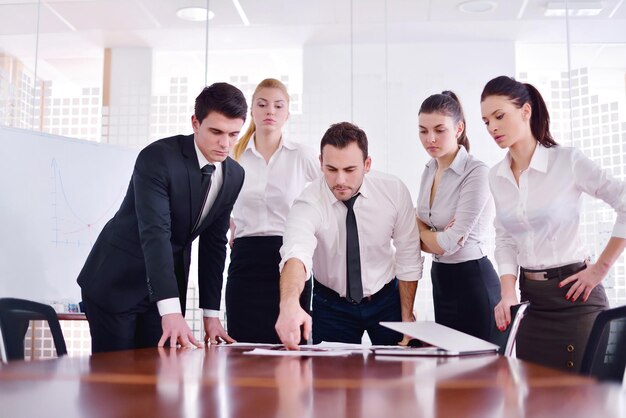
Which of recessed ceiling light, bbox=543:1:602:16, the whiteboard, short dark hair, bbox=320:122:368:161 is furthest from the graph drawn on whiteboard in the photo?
recessed ceiling light, bbox=543:1:602:16

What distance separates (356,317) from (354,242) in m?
0.27

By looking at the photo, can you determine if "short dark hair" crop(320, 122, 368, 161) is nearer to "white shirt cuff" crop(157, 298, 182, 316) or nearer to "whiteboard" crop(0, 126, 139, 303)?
"white shirt cuff" crop(157, 298, 182, 316)

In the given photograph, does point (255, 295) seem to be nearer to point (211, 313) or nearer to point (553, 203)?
point (211, 313)

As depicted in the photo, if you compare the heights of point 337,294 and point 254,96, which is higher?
point 254,96

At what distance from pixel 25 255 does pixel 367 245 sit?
189cm

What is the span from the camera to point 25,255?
3.23 meters

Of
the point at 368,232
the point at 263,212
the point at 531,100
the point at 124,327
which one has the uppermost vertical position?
the point at 531,100

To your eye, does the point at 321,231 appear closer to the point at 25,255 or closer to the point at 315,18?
the point at 25,255

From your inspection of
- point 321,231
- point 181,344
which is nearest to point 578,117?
point 321,231

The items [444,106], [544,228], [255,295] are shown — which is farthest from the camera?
[255,295]

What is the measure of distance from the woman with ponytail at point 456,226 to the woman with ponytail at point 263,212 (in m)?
0.59

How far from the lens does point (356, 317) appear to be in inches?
89.4

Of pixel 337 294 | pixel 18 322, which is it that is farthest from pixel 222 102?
pixel 18 322

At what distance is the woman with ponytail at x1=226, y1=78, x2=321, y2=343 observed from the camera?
2.81 m
